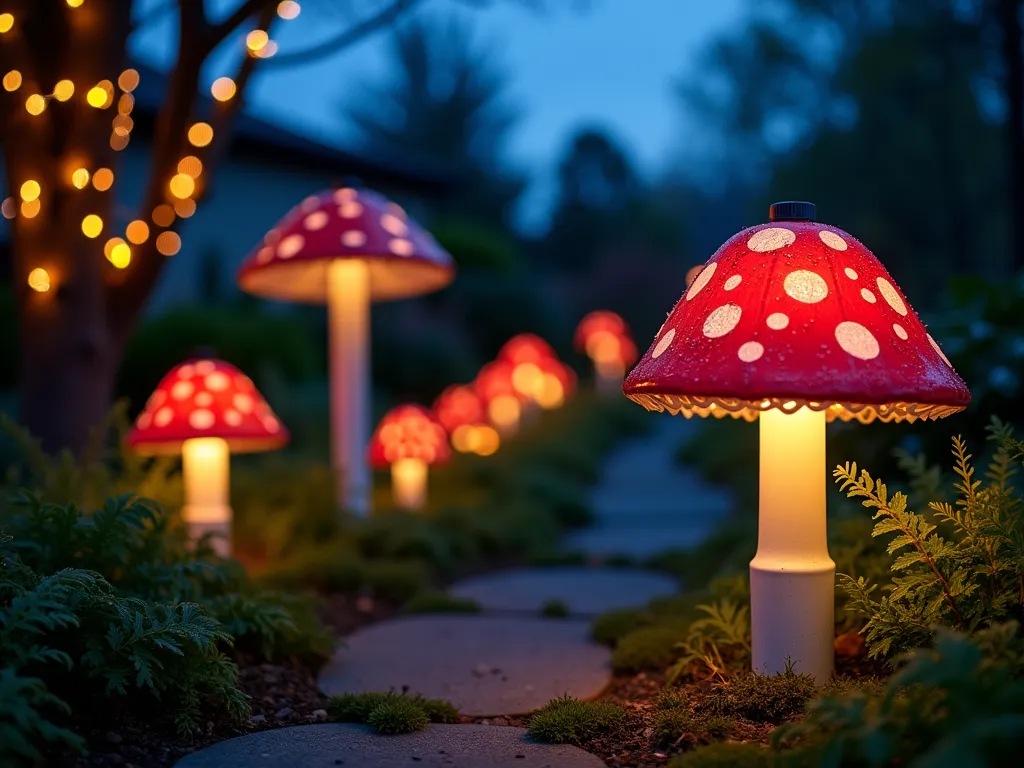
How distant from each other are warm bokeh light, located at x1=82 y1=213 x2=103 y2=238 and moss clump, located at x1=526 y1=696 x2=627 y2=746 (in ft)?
12.1

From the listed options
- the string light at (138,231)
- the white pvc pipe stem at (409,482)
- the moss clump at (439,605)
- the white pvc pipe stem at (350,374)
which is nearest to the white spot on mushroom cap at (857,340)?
the moss clump at (439,605)

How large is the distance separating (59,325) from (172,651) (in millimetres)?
2942

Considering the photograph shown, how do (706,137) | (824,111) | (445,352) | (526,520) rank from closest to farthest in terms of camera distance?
(526,520) < (445,352) < (824,111) < (706,137)

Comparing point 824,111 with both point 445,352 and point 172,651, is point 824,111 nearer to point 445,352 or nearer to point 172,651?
point 445,352

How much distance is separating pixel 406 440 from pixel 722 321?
4.94 m

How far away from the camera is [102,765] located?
2514 mm

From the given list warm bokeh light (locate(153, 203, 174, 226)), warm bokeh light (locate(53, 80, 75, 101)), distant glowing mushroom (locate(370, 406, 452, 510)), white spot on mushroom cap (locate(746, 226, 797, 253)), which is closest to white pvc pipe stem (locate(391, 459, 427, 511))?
A: distant glowing mushroom (locate(370, 406, 452, 510))

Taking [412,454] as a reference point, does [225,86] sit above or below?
above

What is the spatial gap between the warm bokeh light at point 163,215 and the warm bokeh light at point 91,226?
30 cm

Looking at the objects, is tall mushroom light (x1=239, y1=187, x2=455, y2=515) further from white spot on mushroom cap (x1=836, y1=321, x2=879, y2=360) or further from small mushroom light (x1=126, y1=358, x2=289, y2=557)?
white spot on mushroom cap (x1=836, y1=321, x2=879, y2=360)

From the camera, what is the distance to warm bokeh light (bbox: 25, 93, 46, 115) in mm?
5035

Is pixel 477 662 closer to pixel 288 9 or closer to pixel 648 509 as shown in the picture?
pixel 288 9

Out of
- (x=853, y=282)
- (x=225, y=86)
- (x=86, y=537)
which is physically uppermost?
(x=225, y=86)

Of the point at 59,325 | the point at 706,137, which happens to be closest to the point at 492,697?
the point at 59,325
